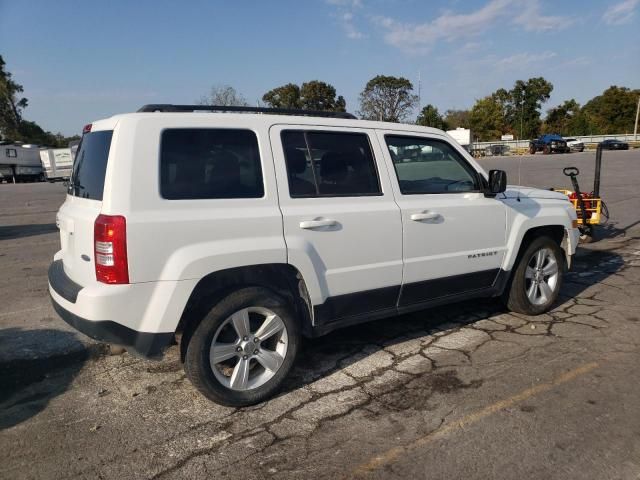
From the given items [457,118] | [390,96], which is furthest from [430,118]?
[457,118]

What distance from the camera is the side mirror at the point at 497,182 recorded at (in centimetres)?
420

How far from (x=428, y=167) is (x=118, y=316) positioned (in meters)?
2.63

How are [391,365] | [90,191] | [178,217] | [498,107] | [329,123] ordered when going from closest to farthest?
[178,217] → [90,191] → [329,123] → [391,365] → [498,107]

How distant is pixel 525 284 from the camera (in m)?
4.80

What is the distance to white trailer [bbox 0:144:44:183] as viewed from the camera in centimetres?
4228

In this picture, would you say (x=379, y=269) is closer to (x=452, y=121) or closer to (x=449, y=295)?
(x=449, y=295)

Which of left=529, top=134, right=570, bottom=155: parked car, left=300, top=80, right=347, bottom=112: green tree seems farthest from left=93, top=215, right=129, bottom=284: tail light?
left=300, top=80, right=347, bottom=112: green tree

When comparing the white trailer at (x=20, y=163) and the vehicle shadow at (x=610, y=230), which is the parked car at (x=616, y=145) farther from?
the white trailer at (x=20, y=163)

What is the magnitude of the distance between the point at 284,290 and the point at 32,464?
1731 millimetres

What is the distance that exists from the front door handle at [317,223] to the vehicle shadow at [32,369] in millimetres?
2126

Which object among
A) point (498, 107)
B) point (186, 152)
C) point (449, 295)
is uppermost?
point (498, 107)

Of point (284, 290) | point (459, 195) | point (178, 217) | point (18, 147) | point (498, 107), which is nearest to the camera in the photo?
point (178, 217)

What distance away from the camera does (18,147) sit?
43.2 meters

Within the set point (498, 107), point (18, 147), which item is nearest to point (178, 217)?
point (18, 147)
